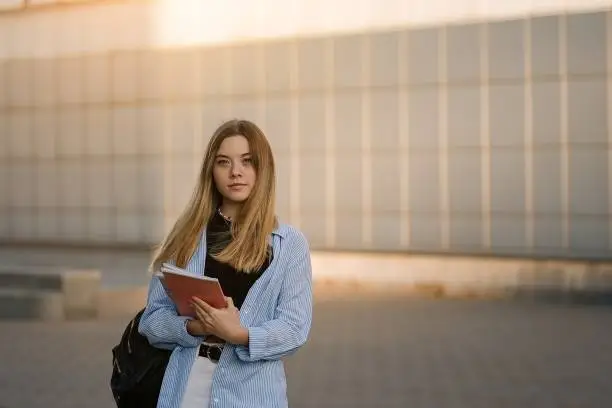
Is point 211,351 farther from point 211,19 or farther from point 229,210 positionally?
point 211,19

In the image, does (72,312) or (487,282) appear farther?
(487,282)

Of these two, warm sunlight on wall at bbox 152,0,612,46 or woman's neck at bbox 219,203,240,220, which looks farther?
warm sunlight on wall at bbox 152,0,612,46

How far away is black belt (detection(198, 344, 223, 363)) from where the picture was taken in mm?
2875

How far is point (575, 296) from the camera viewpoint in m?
12.4

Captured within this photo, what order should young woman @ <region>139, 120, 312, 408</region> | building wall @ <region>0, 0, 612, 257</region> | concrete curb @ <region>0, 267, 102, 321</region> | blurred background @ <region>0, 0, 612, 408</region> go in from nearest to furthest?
young woman @ <region>139, 120, 312, 408</region>
concrete curb @ <region>0, 267, 102, 321</region>
blurred background @ <region>0, 0, 612, 408</region>
building wall @ <region>0, 0, 612, 257</region>

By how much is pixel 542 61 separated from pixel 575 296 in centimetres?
318

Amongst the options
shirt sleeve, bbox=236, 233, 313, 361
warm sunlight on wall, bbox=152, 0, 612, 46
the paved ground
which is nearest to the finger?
shirt sleeve, bbox=236, 233, 313, 361

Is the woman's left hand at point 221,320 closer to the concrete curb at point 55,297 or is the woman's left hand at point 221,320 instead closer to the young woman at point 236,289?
the young woman at point 236,289

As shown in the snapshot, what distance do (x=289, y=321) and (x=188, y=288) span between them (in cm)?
36

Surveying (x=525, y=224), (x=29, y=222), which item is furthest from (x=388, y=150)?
(x=29, y=222)

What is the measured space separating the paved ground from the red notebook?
14.4 ft

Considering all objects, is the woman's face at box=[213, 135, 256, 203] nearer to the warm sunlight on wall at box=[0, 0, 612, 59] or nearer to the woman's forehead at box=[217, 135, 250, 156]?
the woman's forehead at box=[217, 135, 250, 156]

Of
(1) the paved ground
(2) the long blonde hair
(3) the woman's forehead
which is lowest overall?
(1) the paved ground

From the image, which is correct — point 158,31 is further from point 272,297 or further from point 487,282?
point 272,297
